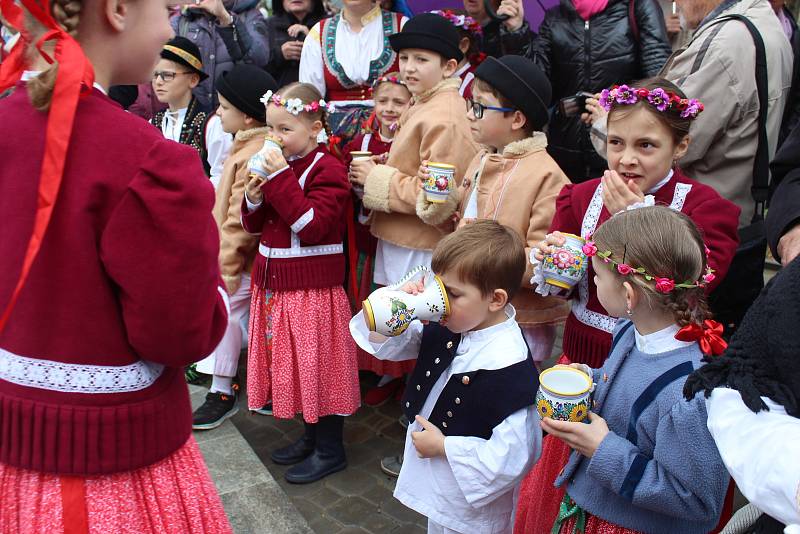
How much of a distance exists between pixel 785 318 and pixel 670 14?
4.41m

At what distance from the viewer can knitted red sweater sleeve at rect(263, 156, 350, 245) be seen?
337 centimetres

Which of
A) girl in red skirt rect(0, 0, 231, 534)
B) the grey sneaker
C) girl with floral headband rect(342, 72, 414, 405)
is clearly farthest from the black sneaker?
girl in red skirt rect(0, 0, 231, 534)

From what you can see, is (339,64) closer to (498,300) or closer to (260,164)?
(260,164)

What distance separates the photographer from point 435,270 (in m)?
2.25

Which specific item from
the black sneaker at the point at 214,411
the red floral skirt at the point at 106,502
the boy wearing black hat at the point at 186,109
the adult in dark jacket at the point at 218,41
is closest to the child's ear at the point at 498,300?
the red floral skirt at the point at 106,502

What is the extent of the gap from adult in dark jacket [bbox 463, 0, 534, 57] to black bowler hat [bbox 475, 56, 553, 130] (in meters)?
1.56

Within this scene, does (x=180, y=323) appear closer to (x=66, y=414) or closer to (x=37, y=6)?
(x=66, y=414)

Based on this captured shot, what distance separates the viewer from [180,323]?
1515 mm

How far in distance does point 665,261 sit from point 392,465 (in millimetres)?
2270

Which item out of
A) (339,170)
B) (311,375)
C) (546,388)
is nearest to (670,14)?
(339,170)

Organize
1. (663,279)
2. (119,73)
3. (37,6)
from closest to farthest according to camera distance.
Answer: (37,6), (119,73), (663,279)

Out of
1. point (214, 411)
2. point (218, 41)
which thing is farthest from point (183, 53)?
point (214, 411)

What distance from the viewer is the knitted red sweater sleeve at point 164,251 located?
144 cm

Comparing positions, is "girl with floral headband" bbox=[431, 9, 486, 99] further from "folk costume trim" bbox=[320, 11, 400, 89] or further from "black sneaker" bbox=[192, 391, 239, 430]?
"black sneaker" bbox=[192, 391, 239, 430]
